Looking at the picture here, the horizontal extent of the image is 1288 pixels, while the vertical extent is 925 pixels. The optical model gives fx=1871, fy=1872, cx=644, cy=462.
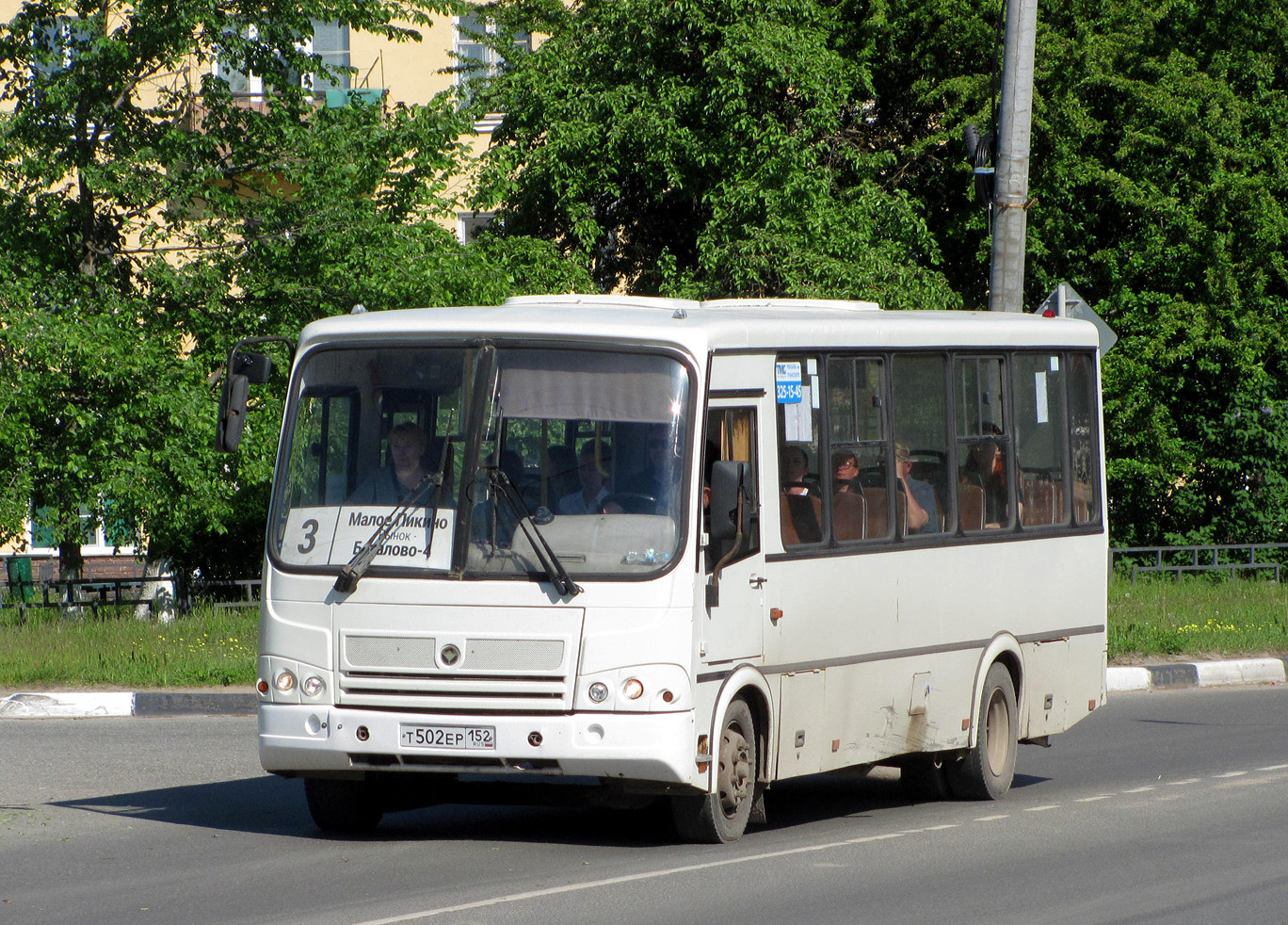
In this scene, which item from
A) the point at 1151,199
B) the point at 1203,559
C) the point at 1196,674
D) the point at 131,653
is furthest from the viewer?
the point at 1203,559

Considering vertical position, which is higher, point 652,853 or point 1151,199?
point 1151,199

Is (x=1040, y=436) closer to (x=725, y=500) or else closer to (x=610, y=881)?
(x=725, y=500)

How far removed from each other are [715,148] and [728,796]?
16836 millimetres

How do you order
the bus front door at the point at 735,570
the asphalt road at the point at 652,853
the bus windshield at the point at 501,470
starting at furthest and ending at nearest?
the bus front door at the point at 735,570, the bus windshield at the point at 501,470, the asphalt road at the point at 652,853

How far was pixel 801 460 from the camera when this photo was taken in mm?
9125

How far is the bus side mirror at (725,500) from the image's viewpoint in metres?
7.98

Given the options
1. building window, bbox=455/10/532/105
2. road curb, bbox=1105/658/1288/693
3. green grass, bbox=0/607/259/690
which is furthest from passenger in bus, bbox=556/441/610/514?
building window, bbox=455/10/532/105

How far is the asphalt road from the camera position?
6.98 m

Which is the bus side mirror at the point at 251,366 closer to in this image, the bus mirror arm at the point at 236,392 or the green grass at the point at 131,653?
the bus mirror arm at the point at 236,392

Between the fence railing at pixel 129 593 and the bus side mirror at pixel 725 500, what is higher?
the bus side mirror at pixel 725 500

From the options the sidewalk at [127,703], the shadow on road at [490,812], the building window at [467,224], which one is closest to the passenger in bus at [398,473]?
the shadow on road at [490,812]

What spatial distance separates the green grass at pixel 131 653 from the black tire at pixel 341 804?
6682 millimetres

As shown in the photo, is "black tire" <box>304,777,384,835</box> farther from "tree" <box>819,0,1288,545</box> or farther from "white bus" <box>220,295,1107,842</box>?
"tree" <box>819,0,1288,545</box>

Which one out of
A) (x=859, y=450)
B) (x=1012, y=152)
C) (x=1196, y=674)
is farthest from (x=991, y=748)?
(x=1012, y=152)
